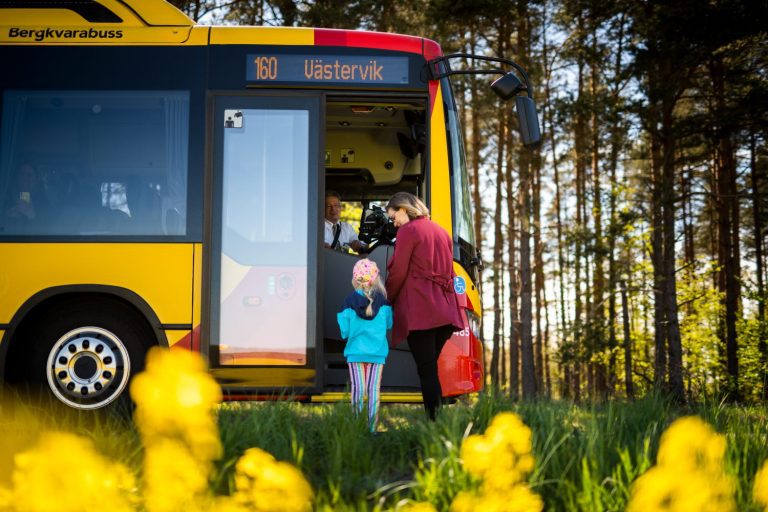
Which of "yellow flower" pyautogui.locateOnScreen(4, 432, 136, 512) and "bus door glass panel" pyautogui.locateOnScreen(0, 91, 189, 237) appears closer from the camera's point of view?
"yellow flower" pyautogui.locateOnScreen(4, 432, 136, 512)

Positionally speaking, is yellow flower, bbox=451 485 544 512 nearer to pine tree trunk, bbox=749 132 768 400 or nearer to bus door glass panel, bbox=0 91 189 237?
bus door glass panel, bbox=0 91 189 237

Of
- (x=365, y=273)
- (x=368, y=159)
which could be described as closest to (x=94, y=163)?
(x=365, y=273)

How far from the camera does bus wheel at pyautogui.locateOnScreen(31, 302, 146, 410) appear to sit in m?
6.80

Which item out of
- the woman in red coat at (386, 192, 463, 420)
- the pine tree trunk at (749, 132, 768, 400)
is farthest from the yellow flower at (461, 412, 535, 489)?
the pine tree trunk at (749, 132, 768, 400)

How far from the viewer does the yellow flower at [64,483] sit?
10.3 feet

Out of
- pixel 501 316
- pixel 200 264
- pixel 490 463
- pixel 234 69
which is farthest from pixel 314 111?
pixel 501 316

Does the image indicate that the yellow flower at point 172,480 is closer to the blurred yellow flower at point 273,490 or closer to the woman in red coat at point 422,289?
the blurred yellow flower at point 273,490

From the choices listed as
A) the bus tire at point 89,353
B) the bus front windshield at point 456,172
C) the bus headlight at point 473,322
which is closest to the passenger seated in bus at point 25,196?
the bus tire at point 89,353

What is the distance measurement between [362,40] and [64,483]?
16.9 feet

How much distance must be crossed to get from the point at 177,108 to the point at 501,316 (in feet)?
71.0

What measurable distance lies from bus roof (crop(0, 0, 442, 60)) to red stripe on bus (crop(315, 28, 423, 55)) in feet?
0.05

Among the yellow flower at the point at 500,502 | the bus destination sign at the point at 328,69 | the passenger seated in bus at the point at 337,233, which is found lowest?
the yellow flower at the point at 500,502

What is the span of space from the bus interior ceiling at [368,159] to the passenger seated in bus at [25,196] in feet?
8.34

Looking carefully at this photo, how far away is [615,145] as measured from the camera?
762 inches
